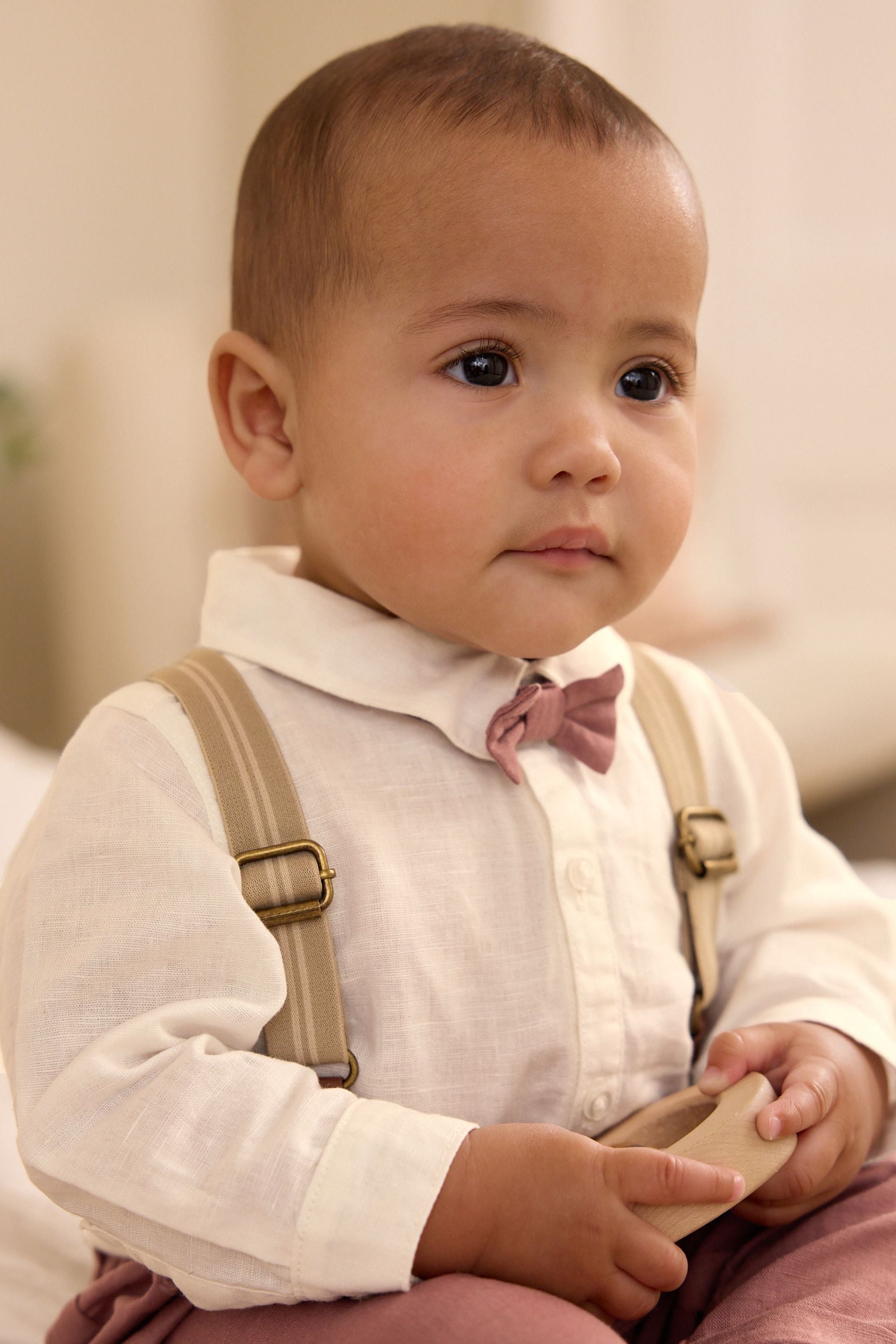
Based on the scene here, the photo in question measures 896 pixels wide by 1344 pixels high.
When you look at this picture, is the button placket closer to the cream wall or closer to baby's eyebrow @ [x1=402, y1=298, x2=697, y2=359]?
baby's eyebrow @ [x1=402, y1=298, x2=697, y2=359]

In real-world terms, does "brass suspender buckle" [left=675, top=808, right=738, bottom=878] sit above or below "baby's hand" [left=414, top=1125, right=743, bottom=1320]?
above

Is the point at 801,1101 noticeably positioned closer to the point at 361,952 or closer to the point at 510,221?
the point at 361,952

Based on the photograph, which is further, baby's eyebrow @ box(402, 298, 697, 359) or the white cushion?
the white cushion

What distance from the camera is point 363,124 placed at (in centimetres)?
66

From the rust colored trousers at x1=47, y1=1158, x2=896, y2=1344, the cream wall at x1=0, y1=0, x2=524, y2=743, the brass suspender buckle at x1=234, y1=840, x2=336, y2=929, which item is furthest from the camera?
the cream wall at x1=0, y1=0, x2=524, y2=743

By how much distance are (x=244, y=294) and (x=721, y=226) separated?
2.36m

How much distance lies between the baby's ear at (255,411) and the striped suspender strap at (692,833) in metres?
0.26

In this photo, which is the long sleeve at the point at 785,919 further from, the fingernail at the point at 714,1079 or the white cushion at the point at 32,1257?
the white cushion at the point at 32,1257

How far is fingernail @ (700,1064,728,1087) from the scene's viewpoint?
0.66 m

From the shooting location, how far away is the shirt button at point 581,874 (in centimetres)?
68

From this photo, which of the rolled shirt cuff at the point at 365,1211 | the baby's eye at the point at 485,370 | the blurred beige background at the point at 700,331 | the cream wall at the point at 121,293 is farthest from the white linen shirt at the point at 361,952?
the cream wall at the point at 121,293

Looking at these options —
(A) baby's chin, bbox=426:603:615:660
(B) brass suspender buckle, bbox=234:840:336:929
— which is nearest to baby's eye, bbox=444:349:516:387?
(A) baby's chin, bbox=426:603:615:660

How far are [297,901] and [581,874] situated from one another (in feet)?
0.52

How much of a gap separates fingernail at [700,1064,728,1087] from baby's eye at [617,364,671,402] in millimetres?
350
